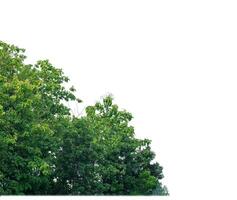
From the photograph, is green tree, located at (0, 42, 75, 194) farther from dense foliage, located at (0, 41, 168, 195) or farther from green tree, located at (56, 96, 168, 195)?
green tree, located at (56, 96, 168, 195)

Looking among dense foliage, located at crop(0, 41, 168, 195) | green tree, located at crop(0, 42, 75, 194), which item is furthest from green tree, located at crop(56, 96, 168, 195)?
green tree, located at crop(0, 42, 75, 194)

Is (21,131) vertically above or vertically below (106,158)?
below

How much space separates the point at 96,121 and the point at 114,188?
552 centimetres

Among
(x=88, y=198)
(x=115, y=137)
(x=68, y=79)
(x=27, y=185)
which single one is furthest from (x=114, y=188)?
(x=88, y=198)

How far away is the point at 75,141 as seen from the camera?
1923 inches

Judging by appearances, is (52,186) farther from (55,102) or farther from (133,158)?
(133,158)

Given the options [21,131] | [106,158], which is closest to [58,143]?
[21,131]

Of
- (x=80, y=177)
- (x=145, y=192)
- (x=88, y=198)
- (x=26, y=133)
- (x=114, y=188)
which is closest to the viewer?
(x=88, y=198)

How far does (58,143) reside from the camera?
4416 centimetres

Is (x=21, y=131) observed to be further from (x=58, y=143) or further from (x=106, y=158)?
(x=106, y=158)

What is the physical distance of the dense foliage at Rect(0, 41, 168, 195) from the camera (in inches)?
1516

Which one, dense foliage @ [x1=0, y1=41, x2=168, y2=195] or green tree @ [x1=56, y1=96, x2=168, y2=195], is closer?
dense foliage @ [x1=0, y1=41, x2=168, y2=195]

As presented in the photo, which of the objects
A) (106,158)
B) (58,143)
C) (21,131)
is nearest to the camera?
(21,131)

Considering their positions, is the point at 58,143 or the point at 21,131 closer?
the point at 21,131
